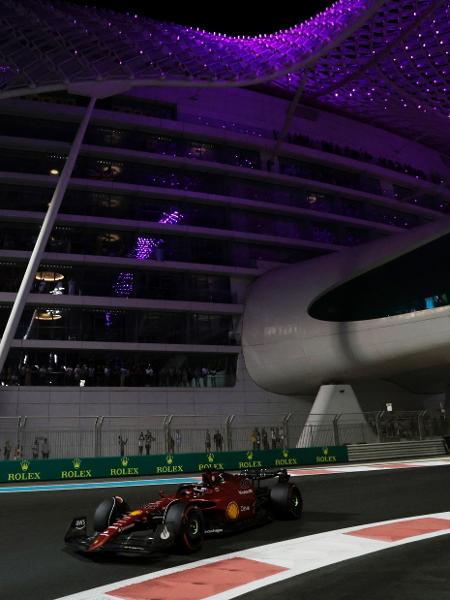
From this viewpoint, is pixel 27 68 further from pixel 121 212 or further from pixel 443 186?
pixel 443 186

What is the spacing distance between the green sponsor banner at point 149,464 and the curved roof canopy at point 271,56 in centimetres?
1535

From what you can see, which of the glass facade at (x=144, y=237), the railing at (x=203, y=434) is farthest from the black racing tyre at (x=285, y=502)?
the glass facade at (x=144, y=237)

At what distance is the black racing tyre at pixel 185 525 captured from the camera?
6.79m

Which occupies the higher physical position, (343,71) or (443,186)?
(343,71)

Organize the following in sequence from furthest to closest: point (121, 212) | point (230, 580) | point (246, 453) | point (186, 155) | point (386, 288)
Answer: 1. point (186, 155)
2. point (121, 212)
3. point (386, 288)
4. point (246, 453)
5. point (230, 580)

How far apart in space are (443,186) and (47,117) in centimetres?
3618

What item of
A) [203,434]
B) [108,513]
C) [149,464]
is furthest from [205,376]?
[108,513]

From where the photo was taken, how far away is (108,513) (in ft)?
25.1

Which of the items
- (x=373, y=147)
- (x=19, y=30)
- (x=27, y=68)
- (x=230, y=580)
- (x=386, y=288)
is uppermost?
(x=373, y=147)

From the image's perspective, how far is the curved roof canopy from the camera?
25.4 metres

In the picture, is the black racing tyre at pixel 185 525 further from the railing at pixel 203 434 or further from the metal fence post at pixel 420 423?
the metal fence post at pixel 420 423

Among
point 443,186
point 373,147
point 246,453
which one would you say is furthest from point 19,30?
point 443,186

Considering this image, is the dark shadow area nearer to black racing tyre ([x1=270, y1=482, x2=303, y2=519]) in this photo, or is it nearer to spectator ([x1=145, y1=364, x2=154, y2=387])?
spectator ([x1=145, y1=364, x2=154, y2=387])

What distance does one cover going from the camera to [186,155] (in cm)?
4328
